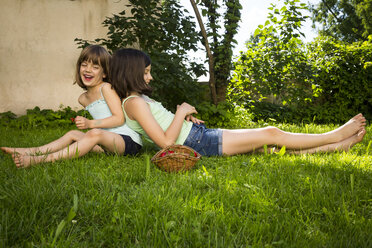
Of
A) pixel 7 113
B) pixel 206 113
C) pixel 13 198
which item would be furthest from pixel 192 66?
pixel 13 198

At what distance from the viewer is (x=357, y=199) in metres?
1.68

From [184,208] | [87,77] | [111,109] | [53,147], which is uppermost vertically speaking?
[87,77]

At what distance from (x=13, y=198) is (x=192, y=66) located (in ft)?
15.0

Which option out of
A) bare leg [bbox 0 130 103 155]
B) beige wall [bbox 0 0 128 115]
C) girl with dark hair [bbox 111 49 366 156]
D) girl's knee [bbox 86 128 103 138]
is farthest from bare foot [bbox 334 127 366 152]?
beige wall [bbox 0 0 128 115]

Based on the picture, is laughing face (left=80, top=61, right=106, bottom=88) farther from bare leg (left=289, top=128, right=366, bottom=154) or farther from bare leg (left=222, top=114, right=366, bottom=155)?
bare leg (left=289, top=128, right=366, bottom=154)

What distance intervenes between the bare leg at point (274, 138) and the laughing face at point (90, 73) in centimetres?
145

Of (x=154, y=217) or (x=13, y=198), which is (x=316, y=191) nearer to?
(x=154, y=217)

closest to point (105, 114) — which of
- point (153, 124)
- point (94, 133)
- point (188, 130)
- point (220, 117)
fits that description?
point (94, 133)

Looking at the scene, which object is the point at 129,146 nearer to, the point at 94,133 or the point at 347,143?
the point at 94,133

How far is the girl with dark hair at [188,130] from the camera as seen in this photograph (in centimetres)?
272

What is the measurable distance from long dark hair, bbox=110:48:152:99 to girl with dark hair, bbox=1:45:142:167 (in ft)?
0.58

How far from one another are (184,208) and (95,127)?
1654mm

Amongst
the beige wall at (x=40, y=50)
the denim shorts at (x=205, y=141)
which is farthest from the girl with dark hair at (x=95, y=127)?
the beige wall at (x=40, y=50)

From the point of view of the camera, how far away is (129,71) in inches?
109
